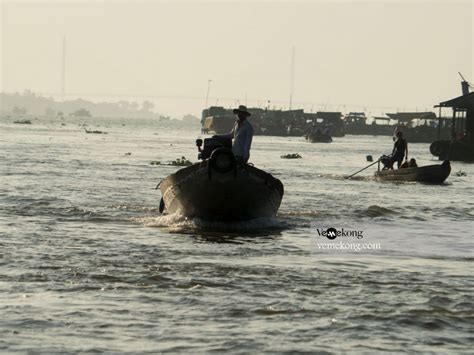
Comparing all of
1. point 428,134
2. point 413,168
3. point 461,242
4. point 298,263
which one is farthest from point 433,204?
point 428,134

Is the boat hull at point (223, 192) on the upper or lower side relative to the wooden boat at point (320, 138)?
→ upper

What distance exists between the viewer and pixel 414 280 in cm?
1443

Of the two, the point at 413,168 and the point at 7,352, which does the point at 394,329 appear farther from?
the point at 413,168

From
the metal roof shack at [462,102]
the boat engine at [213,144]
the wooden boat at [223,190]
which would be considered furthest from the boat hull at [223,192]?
the metal roof shack at [462,102]

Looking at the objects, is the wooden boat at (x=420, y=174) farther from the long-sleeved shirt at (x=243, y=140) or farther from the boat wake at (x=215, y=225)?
the long-sleeved shirt at (x=243, y=140)

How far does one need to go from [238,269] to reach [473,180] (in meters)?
30.7

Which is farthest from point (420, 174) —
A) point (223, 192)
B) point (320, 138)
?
point (320, 138)

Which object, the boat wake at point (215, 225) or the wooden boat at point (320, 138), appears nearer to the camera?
the boat wake at point (215, 225)

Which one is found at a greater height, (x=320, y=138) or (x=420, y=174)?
(x=420, y=174)

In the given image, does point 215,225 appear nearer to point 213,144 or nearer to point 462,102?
point 213,144

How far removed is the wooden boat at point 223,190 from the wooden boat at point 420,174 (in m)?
16.4

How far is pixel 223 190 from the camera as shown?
19.2 m

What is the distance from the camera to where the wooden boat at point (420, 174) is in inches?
1438

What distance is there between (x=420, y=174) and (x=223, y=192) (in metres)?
18.6
